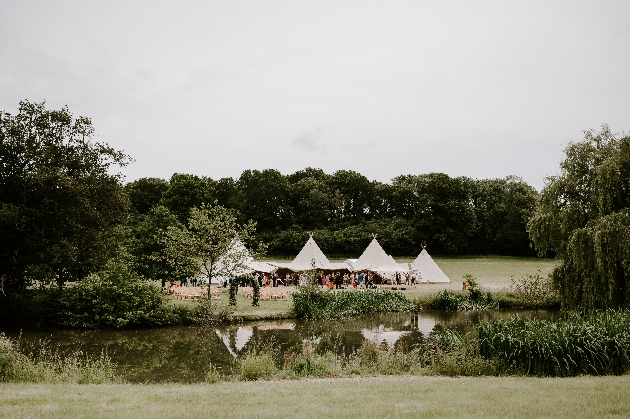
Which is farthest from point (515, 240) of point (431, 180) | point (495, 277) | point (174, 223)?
point (174, 223)

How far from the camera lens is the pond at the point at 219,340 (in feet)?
48.9

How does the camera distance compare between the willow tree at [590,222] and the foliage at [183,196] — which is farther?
the foliage at [183,196]

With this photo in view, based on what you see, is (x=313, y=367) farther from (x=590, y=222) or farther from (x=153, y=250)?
(x=153, y=250)

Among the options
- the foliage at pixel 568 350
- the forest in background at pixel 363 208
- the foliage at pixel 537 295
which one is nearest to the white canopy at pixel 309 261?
the foliage at pixel 537 295

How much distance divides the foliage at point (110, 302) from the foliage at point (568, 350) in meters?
16.2

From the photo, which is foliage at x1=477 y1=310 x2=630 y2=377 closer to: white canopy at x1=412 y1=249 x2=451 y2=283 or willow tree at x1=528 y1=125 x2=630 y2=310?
willow tree at x1=528 y1=125 x2=630 y2=310

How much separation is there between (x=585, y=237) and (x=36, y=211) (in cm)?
2241

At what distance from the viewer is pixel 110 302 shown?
2188 centimetres

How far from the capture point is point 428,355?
14188 mm

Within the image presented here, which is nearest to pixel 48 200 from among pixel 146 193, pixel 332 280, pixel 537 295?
pixel 332 280

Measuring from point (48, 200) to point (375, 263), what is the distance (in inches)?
933

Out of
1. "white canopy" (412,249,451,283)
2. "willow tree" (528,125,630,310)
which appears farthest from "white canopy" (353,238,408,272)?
"willow tree" (528,125,630,310)

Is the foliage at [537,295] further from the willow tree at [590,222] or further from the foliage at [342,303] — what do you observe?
the willow tree at [590,222]

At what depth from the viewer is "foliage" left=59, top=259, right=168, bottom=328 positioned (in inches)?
851
